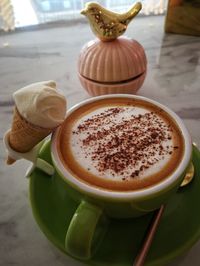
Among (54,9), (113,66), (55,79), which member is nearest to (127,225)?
(113,66)

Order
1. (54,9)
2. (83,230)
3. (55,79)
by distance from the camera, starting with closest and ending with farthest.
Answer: (83,230) < (55,79) < (54,9)

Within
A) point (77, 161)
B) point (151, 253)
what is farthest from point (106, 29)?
point (151, 253)

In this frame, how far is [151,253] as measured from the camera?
0.43 m

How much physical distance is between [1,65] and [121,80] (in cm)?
38

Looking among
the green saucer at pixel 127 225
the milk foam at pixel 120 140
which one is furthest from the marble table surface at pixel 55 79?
the milk foam at pixel 120 140

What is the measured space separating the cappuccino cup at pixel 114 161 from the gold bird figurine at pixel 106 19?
19 cm

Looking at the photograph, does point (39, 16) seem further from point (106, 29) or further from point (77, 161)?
point (77, 161)

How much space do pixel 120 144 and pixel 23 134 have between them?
15 cm

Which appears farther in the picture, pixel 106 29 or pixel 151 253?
pixel 106 29

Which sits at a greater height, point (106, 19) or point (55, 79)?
point (106, 19)

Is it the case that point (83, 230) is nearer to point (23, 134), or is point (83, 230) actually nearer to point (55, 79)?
point (23, 134)

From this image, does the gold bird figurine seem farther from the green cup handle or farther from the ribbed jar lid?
the green cup handle

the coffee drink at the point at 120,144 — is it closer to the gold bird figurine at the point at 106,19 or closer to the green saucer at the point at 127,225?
the green saucer at the point at 127,225

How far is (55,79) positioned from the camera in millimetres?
827
